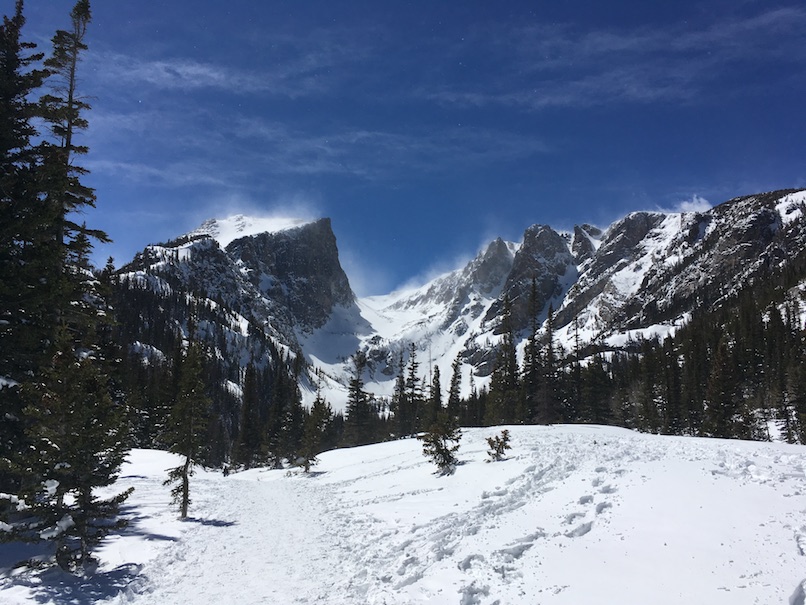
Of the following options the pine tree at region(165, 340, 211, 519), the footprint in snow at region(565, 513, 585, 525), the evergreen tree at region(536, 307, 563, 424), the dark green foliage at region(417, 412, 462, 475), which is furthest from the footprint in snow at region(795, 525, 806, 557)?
the evergreen tree at region(536, 307, 563, 424)

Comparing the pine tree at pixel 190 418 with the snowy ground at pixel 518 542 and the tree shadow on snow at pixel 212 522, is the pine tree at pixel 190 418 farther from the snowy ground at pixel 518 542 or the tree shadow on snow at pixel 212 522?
the snowy ground at pixel 518 542

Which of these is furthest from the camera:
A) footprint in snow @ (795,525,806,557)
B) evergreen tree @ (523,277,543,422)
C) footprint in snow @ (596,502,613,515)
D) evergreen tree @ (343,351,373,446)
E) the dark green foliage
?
evergreen tree @ (343,351,373,446)

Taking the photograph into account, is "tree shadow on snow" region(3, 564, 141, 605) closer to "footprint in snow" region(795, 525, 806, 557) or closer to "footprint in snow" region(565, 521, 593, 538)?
"footprint in snow" region(565, 521, 593, 538)

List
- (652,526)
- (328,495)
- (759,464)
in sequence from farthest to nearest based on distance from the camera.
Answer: (328,495), (759,464), (652,526)

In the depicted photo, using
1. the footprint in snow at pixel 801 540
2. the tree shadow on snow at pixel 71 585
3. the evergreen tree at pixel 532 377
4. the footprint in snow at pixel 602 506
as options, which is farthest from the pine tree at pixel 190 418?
the evergreen tree at pixel 532 377

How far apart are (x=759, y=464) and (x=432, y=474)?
14841 mm

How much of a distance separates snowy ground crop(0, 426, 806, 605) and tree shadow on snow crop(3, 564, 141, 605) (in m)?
0.05

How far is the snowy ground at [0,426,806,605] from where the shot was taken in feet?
30.6

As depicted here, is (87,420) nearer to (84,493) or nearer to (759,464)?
(84,493)

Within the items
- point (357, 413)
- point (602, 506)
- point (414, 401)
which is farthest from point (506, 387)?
point (602, 506)

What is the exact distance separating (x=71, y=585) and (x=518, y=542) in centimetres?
1092

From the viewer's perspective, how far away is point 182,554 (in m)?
15.4

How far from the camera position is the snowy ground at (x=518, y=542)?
9.32m

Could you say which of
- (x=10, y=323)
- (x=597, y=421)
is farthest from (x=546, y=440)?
(x=597, y=421)
